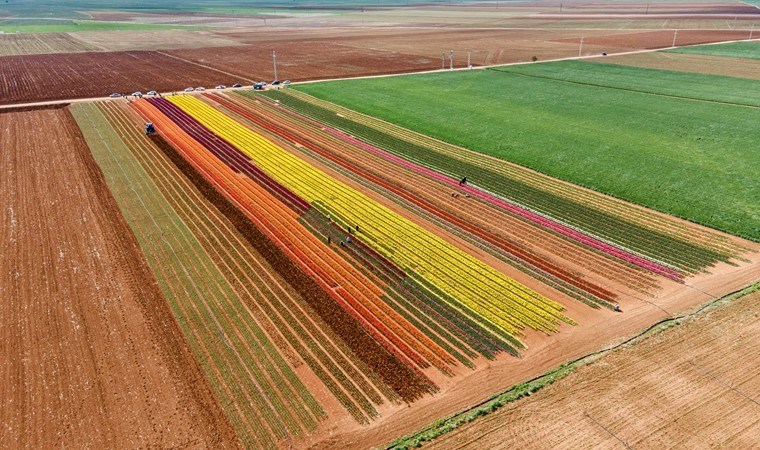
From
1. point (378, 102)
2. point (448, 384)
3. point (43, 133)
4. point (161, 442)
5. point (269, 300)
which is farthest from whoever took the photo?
point (378, 102)

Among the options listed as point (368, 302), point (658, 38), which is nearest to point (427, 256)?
point (368, 302)

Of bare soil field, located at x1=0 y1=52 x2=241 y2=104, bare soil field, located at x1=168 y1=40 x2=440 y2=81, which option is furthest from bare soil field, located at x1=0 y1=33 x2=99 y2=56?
bare soil field, located at x1=168 y1=40 x2=440 y2=81

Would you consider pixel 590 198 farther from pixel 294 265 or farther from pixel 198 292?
pixel 198 292

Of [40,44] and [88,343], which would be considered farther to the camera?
[40,44]

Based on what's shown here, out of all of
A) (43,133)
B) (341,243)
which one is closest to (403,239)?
(341,243)

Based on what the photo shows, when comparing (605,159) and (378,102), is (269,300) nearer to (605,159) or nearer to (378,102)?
(605,159)

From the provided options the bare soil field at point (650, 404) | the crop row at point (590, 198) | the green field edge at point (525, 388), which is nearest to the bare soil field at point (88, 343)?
the green field edge at point (525, 388)
